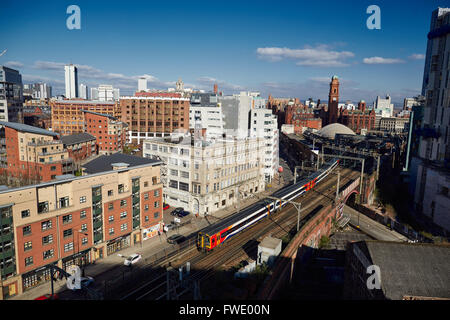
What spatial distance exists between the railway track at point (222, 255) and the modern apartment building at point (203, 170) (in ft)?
44.5

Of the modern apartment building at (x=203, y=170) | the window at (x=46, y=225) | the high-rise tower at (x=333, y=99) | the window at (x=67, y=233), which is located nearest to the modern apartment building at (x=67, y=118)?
the modern apartment building at (x=203, y=170)

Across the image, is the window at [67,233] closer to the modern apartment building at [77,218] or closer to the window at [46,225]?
the modern apartment building at [77,218]

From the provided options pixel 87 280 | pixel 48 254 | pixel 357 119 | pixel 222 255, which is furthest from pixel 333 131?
pixel 48 254

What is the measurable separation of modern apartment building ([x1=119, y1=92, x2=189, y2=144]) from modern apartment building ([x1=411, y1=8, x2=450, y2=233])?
83.8m

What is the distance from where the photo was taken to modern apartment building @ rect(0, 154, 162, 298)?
110ft

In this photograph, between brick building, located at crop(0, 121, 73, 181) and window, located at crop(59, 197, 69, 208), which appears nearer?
window, located at crop(59, 197, 69, 208)

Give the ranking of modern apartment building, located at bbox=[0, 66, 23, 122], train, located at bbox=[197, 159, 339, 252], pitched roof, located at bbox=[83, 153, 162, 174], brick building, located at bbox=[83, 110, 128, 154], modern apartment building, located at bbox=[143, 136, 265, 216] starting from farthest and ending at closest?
modern apartment building, located at bbox=[0, 66, 23, 122] < brick building, located at bbox=[83, 110, 128, 154] < modern apartment building, located at bbox=[143, 136, 265, 216] < pitched roof, located at bbox=[83, 153, 162, 174] < train, located at bbox=[197, 159, 339, 252]

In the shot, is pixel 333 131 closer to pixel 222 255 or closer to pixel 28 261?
pixel 222 255

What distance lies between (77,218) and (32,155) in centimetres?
3813

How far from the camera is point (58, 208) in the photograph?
37.4m

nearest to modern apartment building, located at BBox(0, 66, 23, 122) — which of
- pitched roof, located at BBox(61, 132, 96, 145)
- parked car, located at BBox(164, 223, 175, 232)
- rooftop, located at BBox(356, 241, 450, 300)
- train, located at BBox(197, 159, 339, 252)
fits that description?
pitched roof, located at BBox(61, 132, 96, 145)

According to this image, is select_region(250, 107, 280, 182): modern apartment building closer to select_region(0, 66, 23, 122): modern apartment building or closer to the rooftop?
the rooftop

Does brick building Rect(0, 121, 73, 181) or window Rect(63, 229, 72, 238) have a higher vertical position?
brick building Rect(0, 121, 73, 181)

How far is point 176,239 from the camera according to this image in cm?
4884
